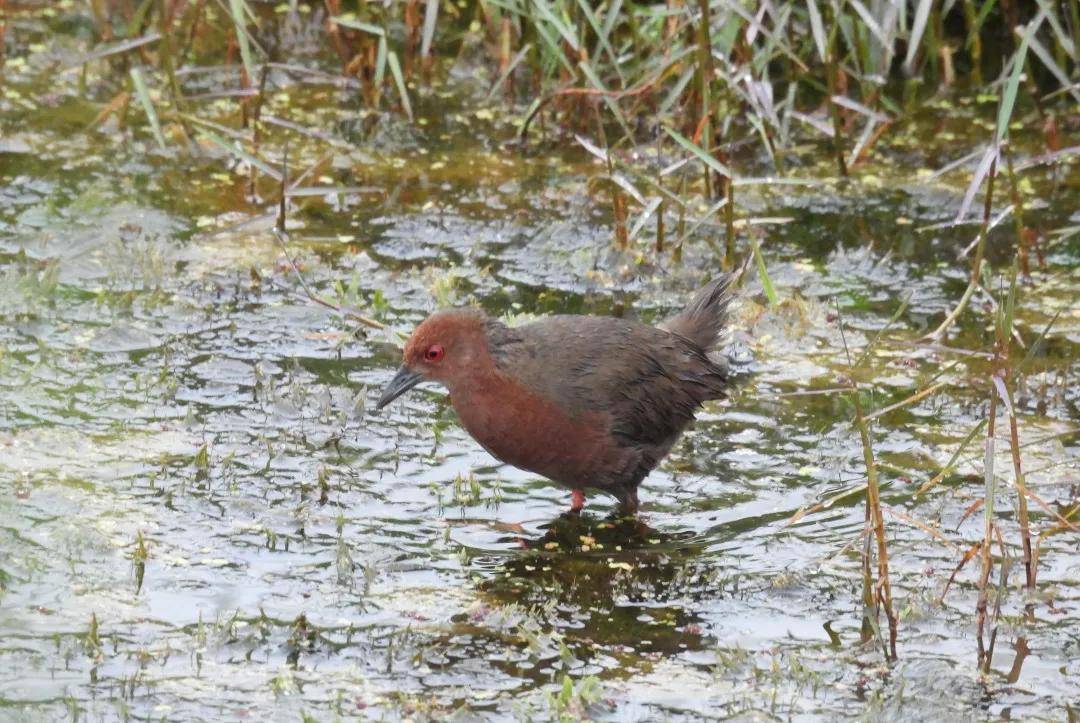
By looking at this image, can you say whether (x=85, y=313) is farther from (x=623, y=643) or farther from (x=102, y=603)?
(x=623, y=643)

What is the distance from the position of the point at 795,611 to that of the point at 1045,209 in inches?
151

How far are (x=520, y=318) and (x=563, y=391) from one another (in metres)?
1.32

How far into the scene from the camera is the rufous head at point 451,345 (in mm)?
5266

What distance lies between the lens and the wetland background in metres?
4.34

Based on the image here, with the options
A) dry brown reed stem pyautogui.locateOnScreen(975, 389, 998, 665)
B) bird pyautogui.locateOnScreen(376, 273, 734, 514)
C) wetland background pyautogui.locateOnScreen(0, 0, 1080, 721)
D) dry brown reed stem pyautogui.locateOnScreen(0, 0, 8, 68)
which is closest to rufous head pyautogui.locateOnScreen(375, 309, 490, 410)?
bird pyautogui.locateOnScreen(376, 273, 734, 514)

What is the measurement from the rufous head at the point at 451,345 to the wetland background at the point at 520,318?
44 cm

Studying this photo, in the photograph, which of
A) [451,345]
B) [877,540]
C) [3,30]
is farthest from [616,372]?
[3,30]

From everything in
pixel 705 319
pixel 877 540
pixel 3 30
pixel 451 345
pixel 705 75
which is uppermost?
pixel 3 30

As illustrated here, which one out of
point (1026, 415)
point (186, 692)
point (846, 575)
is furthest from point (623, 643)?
→ point (1026, 415)

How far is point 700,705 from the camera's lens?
4.19m

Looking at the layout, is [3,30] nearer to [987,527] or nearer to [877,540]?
[877,540]

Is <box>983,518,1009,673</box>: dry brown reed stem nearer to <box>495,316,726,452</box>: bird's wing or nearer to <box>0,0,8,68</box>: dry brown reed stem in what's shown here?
<box>495,316,726,452</box>: bird's wing

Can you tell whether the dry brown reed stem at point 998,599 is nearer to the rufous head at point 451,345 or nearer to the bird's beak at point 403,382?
the rufous head at point 451,345

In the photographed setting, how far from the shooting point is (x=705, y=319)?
6.00 metres
